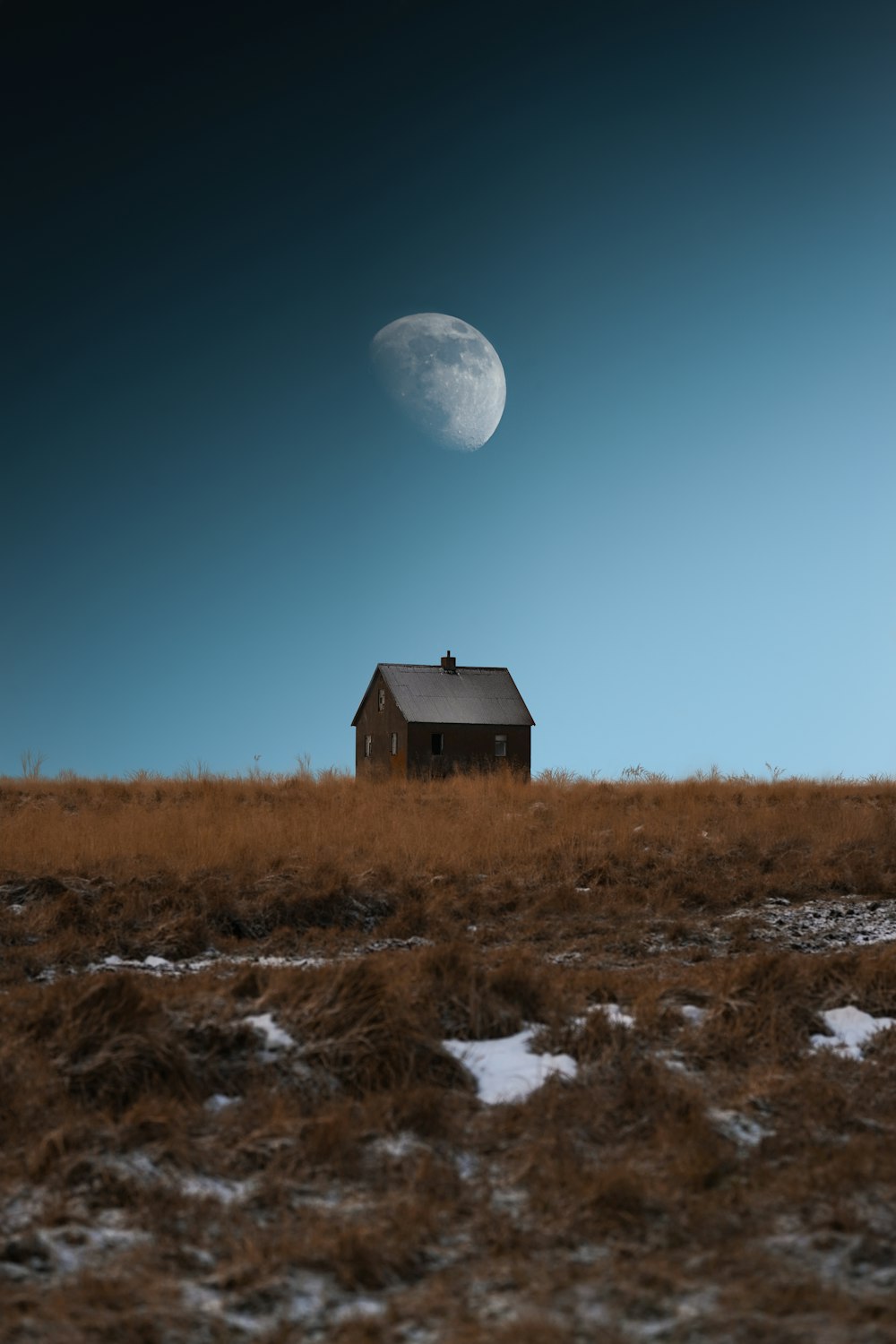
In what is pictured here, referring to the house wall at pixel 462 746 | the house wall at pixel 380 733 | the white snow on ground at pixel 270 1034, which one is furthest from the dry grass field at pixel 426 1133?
the house wall at pixel 380 733

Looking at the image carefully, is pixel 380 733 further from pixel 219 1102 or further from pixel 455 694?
pixel 219 1102

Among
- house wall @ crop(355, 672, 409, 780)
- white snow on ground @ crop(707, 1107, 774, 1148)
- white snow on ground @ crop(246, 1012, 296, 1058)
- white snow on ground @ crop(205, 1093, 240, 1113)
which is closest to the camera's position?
white snow on ground @ crop(707, 1107, 774, 1148)

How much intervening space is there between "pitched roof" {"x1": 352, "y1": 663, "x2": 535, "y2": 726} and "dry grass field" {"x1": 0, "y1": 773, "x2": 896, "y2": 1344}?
30221mm

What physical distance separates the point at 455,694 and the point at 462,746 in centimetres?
232

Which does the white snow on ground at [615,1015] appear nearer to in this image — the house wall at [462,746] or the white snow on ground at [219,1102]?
the white snow on ground at [219,1102]

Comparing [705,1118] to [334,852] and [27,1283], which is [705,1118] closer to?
[27,1283]

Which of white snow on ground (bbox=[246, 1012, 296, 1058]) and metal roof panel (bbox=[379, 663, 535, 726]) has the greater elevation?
metal roof panel (bbox=[379, 663, 535, 726])

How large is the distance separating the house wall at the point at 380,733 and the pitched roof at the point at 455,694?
1.64ft

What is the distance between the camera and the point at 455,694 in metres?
42.8

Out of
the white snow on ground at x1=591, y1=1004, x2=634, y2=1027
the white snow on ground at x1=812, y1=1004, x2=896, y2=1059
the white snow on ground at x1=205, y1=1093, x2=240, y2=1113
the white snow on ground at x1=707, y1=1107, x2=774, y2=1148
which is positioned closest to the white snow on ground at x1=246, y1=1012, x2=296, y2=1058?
the white snow on ground at x1=205, y1=1093, x2=240, y2=1113

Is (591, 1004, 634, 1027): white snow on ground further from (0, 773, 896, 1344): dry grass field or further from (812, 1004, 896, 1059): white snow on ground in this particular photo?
(812, 1004, 896, 1059): white snow on ground

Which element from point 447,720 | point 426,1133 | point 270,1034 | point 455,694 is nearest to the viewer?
point 426,1133

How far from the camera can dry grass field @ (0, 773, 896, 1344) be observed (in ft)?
13.1

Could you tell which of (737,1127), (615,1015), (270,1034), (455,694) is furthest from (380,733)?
(737,1127)
